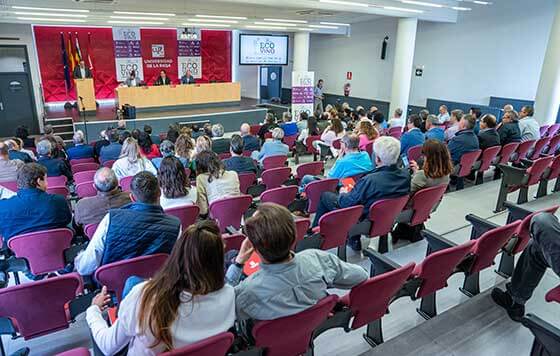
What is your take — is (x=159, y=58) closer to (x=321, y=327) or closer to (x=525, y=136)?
(x=525, y=136)

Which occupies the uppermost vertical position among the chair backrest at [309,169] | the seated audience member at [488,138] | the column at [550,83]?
the column at [550,83]

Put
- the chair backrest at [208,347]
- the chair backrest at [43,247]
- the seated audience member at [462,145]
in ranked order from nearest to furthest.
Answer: the chair backrest at [208,347] → the chair backrest at [43,247] → the seated audience member at [462,145]

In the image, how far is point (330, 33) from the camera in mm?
15984

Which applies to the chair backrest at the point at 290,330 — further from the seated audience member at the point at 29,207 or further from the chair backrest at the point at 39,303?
the seated audience member at the point at 29,207

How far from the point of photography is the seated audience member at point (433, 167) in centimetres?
368

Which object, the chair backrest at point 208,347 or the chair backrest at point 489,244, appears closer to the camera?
the chair backrest at point 208,347

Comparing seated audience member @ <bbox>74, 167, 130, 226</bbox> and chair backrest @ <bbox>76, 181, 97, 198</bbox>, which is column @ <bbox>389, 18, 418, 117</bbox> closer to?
chair backrest @ <bbox>76, 181, 97, 198</bbox>

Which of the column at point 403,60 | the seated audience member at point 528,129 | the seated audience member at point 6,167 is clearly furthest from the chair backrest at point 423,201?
the column at point 403,60

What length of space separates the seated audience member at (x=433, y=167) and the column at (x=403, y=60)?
9087 mm

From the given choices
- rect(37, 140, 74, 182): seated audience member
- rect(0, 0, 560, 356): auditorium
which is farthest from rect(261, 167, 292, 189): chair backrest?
rect(37, 140, 74, 182): seated audience member

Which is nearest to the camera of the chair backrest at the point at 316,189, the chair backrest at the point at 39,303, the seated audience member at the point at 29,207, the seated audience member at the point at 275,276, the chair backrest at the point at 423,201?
the seated audience member at the point at 275,276

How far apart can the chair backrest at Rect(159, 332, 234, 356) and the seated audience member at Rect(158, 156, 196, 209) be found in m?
1.88

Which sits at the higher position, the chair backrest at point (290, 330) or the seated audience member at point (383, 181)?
the seated audience member at point (383, 181)

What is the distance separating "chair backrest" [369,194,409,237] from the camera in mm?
3193
